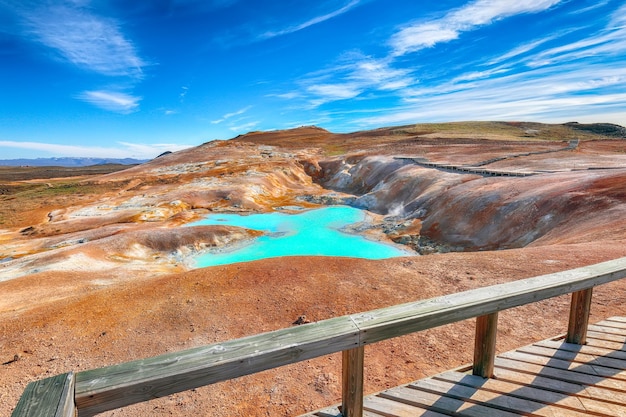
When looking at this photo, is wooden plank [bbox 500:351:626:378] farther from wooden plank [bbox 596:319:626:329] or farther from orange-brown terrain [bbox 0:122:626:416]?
orange-brown terrain [bbox 0:122:626:416]

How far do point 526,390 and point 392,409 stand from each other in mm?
1402

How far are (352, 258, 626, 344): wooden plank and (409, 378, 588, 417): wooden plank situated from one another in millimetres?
793

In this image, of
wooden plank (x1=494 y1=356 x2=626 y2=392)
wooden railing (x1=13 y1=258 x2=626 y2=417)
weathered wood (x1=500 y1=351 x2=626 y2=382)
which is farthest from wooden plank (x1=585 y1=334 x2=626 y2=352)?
wooden railing (x1=13 y1=258 x2=626 y2=417)

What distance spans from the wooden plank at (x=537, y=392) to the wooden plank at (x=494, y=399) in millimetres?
51

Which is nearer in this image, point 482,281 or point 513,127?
point 482,281

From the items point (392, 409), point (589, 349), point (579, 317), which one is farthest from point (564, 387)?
point (392, 409)

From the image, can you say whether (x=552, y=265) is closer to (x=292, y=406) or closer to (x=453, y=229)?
(x=292, y=406)

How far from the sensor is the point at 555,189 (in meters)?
19.8

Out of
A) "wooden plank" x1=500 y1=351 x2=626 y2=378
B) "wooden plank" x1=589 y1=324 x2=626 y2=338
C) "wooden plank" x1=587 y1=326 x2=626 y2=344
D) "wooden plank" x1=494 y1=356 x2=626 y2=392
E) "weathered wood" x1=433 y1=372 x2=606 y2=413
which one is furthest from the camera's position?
"wooden plank" x1=589 y1=324 x2=626 y2=338

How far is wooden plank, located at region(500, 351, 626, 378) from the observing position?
145 inches

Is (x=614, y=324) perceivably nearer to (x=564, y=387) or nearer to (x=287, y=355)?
(x=564, y=387)

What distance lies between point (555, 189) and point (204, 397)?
21.5 m

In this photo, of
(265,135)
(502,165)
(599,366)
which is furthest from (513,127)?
(599,366)

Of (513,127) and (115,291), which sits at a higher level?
(513,127)
